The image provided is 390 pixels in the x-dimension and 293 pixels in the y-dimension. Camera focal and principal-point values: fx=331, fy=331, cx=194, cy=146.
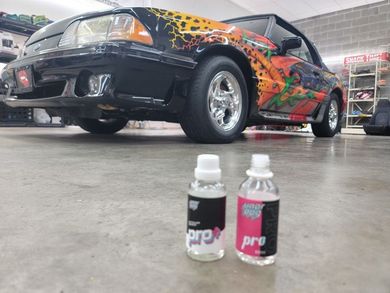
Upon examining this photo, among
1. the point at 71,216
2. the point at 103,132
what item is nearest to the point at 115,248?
the point at 71,216

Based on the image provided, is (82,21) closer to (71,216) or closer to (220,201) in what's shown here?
(71,216)

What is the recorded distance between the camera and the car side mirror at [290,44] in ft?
8.86

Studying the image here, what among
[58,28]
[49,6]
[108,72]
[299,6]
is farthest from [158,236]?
[299,6]

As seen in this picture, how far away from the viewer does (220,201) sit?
0.49 m

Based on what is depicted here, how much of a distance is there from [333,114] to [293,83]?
1532mm

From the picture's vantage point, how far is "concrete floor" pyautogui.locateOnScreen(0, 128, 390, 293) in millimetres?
431

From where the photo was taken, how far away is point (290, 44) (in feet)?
8.96

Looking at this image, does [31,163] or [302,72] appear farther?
[302,72]

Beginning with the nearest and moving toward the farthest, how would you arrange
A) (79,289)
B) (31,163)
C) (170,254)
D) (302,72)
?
(79,289)
(170,254)
(31,163)
(302,72)

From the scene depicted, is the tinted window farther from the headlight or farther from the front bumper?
the headlight

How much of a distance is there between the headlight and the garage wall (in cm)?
874

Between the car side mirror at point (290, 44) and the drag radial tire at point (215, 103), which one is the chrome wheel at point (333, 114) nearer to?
the car side mirror at point (290, 44)

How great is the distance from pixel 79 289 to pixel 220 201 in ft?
0.72

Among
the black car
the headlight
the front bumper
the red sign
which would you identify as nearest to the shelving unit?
the red sign
